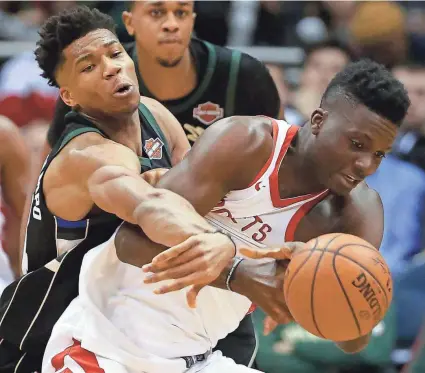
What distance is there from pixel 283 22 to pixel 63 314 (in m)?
5.61

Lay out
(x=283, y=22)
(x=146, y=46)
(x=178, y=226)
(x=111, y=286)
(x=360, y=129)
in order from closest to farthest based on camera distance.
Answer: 1. (x=178, y=226)
2. (x=360, y=129)
3. (x=111, y=286)
4. (x=146, y=46)
5. (x=283, y=22)

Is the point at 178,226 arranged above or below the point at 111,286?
above

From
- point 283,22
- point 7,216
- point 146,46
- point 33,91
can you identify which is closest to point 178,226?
point 146,46

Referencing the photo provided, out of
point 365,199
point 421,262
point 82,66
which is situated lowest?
point 421,262

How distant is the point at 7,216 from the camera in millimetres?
6133

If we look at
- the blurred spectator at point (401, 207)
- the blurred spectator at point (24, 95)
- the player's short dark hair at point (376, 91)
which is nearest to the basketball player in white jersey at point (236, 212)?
the player's short dark hair at point (376, 91)

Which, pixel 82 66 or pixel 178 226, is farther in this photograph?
pixel 82 66

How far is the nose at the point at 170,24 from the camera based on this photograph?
5559mm

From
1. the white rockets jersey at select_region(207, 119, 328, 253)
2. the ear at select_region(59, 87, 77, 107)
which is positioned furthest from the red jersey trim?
the ear at select_region(59, 87, 77, 107)

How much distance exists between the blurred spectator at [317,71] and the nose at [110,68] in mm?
3825

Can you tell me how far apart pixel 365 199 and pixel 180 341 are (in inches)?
39.3

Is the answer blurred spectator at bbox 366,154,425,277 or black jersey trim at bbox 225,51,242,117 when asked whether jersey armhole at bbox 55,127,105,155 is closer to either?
black jersey trim at bbox 225,51,242,117

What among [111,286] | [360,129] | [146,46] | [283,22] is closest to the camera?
[360,129]

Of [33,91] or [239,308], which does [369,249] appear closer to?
[239,308]
